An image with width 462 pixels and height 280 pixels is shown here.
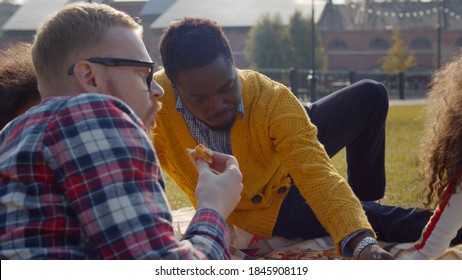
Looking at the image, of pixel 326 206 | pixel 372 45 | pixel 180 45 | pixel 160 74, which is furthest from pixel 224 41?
pixel 372 45

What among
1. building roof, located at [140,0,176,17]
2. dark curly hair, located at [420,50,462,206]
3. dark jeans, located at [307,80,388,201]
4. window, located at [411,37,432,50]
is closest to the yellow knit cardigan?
dark jeans, located at [307,80,388,201]

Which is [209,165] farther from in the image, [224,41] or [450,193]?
[450,193]

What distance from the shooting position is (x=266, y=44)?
37969mm

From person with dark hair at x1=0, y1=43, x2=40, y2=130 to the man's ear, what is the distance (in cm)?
95

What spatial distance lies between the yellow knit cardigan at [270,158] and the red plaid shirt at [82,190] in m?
1.02

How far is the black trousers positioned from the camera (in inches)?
122

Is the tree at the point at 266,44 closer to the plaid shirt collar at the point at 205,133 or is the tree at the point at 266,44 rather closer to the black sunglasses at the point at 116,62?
the plaid shirt collar at the point at 205,133

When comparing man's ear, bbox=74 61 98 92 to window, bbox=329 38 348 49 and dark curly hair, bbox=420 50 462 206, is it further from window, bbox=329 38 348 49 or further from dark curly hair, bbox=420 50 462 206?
window, bbox=329 38 348 49

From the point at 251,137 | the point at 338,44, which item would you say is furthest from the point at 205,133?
the point at 338,44

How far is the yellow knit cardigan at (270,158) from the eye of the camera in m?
2.30

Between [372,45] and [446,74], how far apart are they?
135 ft

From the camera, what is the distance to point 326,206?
2.30 meters

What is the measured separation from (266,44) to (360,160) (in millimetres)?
34965

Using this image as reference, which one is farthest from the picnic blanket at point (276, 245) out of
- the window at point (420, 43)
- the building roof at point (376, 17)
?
the window at point (420, 43)
